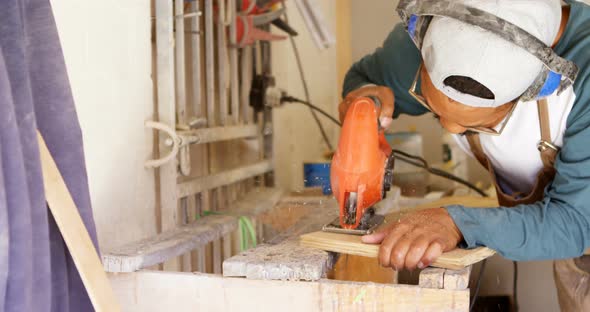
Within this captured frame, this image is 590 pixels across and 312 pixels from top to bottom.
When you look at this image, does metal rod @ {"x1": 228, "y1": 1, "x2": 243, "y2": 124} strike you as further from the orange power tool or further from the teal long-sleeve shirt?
the teal long-sleeve shirt

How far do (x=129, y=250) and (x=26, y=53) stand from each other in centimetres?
48

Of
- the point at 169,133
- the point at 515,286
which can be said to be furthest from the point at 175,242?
the point at 515,286

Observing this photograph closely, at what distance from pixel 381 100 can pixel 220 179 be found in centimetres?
56

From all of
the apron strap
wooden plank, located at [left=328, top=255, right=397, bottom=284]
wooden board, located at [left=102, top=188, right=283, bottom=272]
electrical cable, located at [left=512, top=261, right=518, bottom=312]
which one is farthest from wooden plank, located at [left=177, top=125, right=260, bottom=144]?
electrical cable, located at [left=512, top=261, right=518, bottom=312]

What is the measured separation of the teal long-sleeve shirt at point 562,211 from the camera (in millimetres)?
1157

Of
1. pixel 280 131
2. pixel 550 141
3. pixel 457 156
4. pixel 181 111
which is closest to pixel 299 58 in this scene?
pixel 280 131

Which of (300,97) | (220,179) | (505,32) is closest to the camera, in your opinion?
(505,32)

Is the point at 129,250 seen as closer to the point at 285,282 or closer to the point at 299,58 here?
the point at 285,282

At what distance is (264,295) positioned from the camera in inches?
42.1

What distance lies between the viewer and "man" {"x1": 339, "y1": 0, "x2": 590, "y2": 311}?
3.73ft

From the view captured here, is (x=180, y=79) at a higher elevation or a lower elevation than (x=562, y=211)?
higher

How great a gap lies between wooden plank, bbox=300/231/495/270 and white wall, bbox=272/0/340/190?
4.18 feet

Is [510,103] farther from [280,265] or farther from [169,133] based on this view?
[169,133]

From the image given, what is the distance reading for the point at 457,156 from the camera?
3.05m
